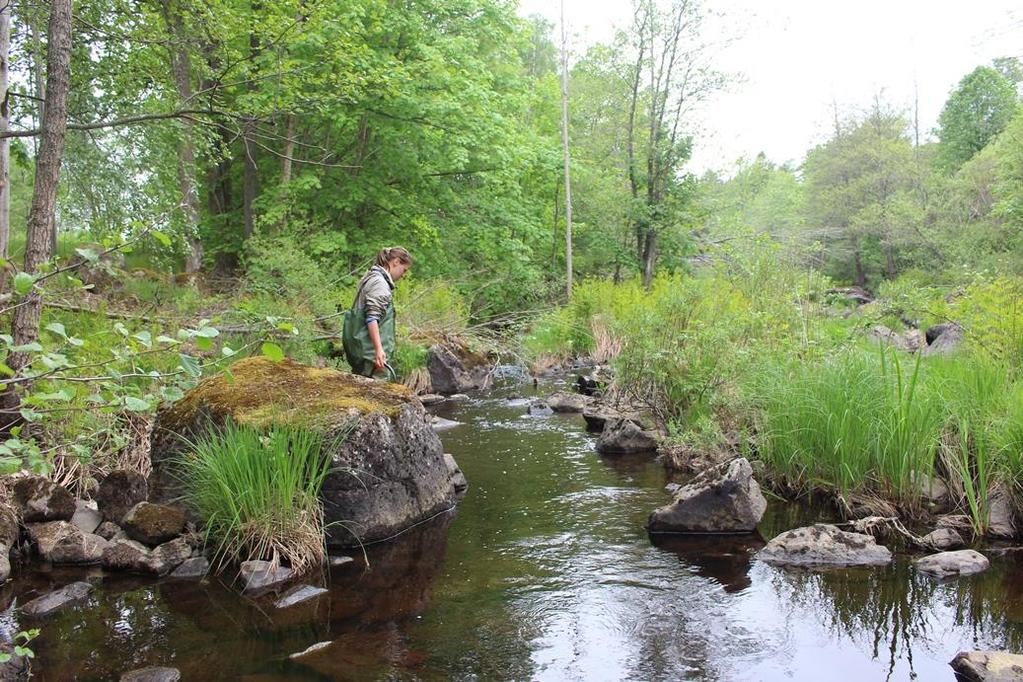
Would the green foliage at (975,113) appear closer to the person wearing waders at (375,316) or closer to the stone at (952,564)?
the stone at (952,564)

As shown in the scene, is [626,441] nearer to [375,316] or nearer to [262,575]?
[375,316]

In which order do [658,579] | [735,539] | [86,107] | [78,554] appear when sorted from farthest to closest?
[86,107]
[735,539]
[78,554]
[658,579]

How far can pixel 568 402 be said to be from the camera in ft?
43.0

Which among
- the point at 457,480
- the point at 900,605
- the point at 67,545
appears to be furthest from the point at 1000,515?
the point at 67,545

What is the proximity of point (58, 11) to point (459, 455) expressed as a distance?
636cm

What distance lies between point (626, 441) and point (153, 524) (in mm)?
5668

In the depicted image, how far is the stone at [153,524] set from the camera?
6.20 meters

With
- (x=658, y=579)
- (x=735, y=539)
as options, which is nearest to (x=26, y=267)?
(x=658, y=579)

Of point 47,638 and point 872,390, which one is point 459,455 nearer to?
point 872,390

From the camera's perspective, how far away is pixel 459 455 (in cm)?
990

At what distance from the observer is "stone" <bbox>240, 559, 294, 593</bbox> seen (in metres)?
5.62

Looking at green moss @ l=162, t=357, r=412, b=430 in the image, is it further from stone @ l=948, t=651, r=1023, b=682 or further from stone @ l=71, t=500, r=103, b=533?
stone @ l=948, t=651, r=1023, b=682

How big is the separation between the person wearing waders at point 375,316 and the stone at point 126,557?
290 centimetres

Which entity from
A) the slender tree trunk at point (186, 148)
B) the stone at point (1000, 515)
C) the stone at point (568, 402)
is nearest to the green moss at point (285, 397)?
the slender tree trunk at point (186, 148)
